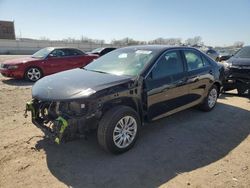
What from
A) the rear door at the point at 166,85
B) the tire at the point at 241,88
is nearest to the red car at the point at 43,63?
the tire at the point at 241,88

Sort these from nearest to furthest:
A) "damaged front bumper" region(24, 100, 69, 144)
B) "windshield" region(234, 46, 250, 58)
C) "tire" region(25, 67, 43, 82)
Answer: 1. "damaged front bumper" region(24, 100, 69, 144)
2. "windshield" region(234, 46, 250, 58)
3. "tire" region(25, 67, 43, 82)

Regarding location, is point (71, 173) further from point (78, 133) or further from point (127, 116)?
point (127, 116)

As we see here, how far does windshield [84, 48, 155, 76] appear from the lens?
15.1 ft

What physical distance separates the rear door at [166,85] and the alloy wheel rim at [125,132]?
48cm

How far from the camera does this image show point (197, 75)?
18.5 ft

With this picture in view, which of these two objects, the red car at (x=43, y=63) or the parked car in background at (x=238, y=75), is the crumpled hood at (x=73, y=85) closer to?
the parked car in background at (x=238, y=75)

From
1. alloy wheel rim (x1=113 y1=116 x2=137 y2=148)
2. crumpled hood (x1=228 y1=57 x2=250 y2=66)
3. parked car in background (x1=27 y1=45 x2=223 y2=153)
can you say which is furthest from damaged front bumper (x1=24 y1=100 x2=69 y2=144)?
crumpled hood (x1=228 y1=57 x2=250 y2=66)

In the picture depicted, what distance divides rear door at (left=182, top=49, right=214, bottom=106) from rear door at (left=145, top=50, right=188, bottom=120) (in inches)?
9.1

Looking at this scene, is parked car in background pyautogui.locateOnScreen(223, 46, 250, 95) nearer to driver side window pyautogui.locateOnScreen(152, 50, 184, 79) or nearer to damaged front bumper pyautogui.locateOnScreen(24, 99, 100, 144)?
driver side window pyautogui.locateOnScreen(152, 50, 184, 79)

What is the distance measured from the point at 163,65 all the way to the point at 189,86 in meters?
0.95

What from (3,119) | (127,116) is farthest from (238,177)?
(3,119)

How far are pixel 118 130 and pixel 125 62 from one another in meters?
1.49

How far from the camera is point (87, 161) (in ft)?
12.8

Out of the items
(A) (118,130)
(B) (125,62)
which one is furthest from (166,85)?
(A) (118,130)
